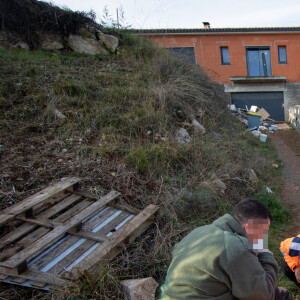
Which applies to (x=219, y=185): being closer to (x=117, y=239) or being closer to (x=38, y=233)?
(x=117, y=239)

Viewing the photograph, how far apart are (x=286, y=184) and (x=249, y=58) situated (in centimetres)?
1632

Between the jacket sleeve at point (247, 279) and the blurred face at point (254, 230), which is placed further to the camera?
the blurred face at point (254, 230)

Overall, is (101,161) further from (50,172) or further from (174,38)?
(174,38)

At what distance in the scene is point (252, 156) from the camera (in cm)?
670

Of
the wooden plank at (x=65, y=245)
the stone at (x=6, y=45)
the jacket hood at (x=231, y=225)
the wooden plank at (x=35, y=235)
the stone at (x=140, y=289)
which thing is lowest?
the stone at (x=140, y=289)

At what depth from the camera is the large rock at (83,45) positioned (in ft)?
28.6

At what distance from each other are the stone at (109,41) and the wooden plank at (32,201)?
22.0 ft

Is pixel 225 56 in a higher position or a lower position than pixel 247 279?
higher

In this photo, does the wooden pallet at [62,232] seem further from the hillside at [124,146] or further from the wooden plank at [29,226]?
the hillside at [124,146]

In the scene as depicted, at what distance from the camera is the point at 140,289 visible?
2227mm

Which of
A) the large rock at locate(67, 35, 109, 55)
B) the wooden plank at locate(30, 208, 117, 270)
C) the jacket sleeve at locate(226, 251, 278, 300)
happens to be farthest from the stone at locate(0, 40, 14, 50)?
the jacket sleeve at locate(226, 251, 278, 300)

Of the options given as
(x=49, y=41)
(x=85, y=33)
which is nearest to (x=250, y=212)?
(x=49, y=41)

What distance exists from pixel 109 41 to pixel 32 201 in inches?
293

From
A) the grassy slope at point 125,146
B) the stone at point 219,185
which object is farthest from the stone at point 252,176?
the stone at point 219,185
